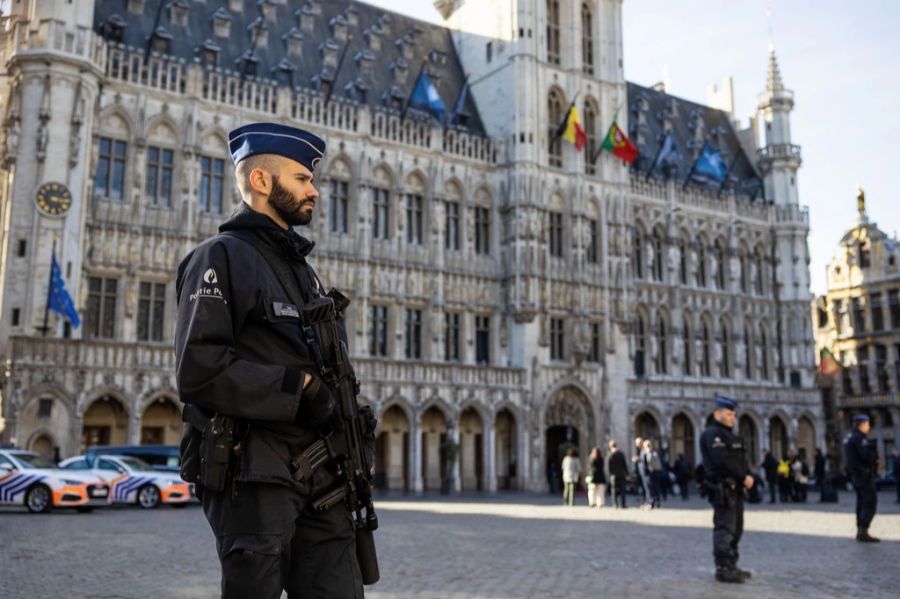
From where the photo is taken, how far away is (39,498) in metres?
18.9

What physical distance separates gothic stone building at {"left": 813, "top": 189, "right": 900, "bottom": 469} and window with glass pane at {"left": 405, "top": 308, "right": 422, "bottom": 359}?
30700 mm

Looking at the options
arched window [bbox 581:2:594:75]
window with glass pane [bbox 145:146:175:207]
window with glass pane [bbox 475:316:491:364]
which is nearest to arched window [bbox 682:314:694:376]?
window with glass pane [bbox 475:316:491:364]

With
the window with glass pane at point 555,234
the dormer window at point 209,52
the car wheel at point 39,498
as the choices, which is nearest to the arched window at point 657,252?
the window with glass pane at point 555,234

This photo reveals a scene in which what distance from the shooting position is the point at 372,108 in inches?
1483

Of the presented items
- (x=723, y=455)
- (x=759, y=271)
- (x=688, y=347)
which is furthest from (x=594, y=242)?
(x=723, y=455)

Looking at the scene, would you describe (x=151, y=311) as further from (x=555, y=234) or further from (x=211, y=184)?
(x=555, y=234)

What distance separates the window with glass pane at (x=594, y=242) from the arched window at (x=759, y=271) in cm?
1252

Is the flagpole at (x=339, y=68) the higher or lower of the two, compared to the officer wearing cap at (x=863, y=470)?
higher

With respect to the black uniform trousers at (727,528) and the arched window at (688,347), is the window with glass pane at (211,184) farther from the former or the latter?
the black uniform trousers at (727,528)

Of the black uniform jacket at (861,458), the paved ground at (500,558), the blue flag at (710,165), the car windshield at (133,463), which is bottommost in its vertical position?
the paved ground at (500,558)

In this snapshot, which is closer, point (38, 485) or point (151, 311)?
point (38, 485)

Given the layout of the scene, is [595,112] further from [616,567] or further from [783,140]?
[616,567]

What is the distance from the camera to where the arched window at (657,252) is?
149 ft

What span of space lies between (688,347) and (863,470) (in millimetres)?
32965
